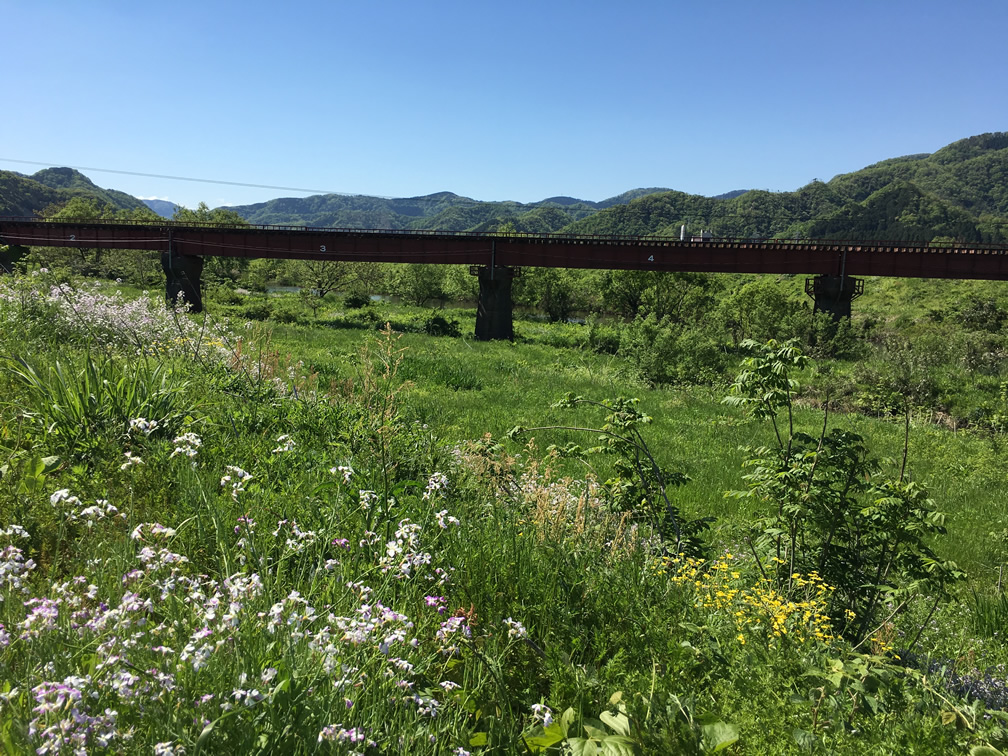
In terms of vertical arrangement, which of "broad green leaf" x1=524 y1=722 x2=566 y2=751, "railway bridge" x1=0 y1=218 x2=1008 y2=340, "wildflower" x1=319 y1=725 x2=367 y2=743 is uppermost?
"railway bridge" x1=0 y1=218 x2=1008 y2=340

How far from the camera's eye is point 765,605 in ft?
10.8

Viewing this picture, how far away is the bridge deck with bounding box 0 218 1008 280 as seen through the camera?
33156mm

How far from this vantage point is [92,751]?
1.44 metres

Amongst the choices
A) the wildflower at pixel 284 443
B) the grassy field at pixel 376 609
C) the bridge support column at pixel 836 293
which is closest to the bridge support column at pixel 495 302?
the bridge support column at pixel 836 293

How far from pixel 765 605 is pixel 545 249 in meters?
36.0

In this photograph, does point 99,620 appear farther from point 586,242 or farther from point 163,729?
point 586,242

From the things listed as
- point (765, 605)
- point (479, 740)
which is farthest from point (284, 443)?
point (765, 605)

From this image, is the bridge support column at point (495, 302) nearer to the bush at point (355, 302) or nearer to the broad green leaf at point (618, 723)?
the bush at point (355, 302)

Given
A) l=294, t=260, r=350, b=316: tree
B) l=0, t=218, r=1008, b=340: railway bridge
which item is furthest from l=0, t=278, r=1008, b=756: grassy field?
l=294, t=260, r=350, b=316: tree

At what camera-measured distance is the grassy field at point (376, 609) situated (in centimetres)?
179

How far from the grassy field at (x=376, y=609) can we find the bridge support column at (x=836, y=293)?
32.9 meters

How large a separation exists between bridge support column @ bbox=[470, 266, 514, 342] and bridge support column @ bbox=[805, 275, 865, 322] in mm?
19193

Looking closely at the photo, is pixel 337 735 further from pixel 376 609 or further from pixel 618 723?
pixel 618 723

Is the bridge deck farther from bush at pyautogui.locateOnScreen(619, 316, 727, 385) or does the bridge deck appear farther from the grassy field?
the grassy field
